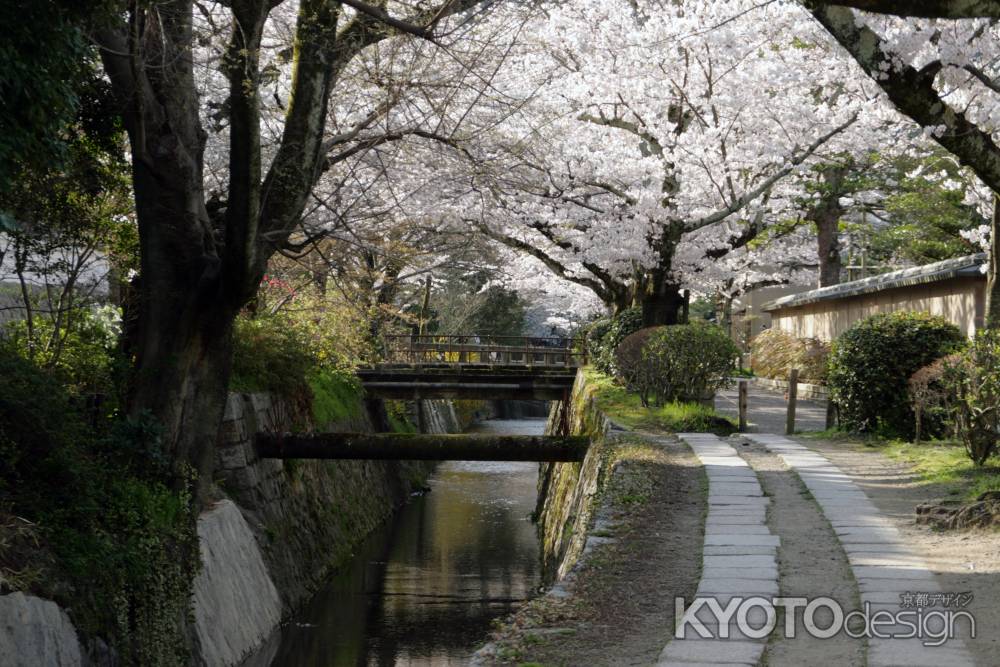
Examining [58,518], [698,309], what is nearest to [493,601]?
[58,518]

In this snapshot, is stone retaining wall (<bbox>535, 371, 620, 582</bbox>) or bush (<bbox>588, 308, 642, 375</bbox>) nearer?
stone retaining wall (<bbox>535, 371, 620, 582</bbox>)

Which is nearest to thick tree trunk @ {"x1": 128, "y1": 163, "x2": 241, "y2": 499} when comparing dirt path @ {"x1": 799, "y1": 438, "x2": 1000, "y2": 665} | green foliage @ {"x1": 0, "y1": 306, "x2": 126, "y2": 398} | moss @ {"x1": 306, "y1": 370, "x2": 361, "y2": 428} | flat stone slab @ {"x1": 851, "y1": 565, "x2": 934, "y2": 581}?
green foliage @ {"x1": 0, "y1": 306, "x2": 126, "y2": 398}

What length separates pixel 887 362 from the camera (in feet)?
43.9

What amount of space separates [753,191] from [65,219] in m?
11.2

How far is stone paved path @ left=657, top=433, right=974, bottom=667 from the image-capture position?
4.97 meters

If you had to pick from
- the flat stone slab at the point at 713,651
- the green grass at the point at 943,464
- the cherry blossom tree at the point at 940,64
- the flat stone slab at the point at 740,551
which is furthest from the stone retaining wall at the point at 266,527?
the cherry blossom tree at the point at 940,64

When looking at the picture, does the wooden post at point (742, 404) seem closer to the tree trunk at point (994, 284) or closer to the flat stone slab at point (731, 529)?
the tree trunk at point (994, 284)

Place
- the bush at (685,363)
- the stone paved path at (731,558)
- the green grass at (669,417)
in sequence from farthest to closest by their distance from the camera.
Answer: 1. the bush at (685,363)
2. the green grass at (669,417)
3. the stone paved path at (731,558)

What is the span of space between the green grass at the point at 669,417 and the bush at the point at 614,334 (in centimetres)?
355

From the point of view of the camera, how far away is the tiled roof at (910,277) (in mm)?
17859

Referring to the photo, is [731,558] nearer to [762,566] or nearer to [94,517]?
[762,566]

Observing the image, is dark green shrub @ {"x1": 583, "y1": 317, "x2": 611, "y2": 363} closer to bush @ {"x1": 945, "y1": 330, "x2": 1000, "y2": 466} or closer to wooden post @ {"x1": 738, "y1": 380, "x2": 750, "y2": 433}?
wooden post @ {"x1": 738, "y1": 380, "x2": 750, "y2": 433}

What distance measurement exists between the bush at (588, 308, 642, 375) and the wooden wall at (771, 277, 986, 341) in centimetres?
583

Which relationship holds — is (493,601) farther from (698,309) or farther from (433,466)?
(698,309)
